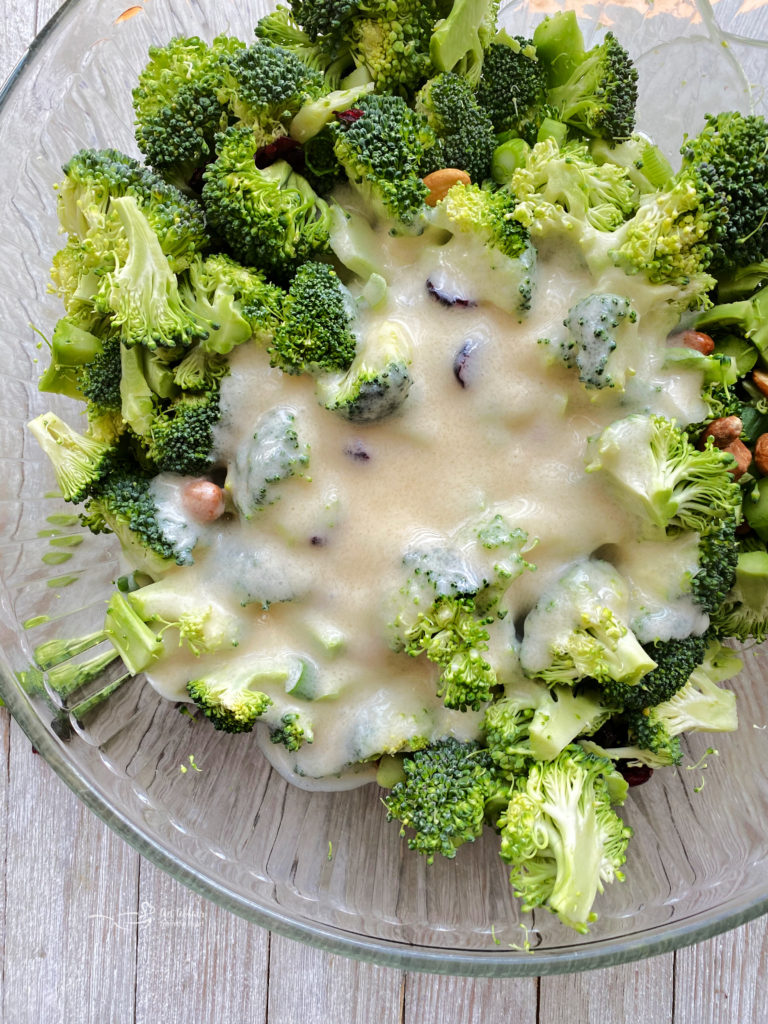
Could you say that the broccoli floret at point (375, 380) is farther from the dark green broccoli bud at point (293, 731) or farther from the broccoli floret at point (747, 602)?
the broccoli floret at point (747, 602)

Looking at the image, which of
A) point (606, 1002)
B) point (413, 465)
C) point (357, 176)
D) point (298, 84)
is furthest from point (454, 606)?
point (606, 1002)

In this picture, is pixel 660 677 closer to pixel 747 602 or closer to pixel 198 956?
pixel 747 602

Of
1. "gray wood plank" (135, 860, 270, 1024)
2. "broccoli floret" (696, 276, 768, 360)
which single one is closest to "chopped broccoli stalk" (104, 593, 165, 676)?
"gray wood plank" (135, 860, 270, 1024)

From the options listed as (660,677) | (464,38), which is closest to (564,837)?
(660,677)

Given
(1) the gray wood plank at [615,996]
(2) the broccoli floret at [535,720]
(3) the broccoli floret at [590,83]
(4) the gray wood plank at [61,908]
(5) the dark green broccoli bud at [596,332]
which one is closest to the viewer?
(5) the dark green broccoli bud at [596,332]

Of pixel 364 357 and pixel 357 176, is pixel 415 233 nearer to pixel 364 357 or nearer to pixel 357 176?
pixel 357 176

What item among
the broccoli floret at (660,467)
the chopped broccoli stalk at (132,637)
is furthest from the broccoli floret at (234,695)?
the broccoli floret at (660,467)
